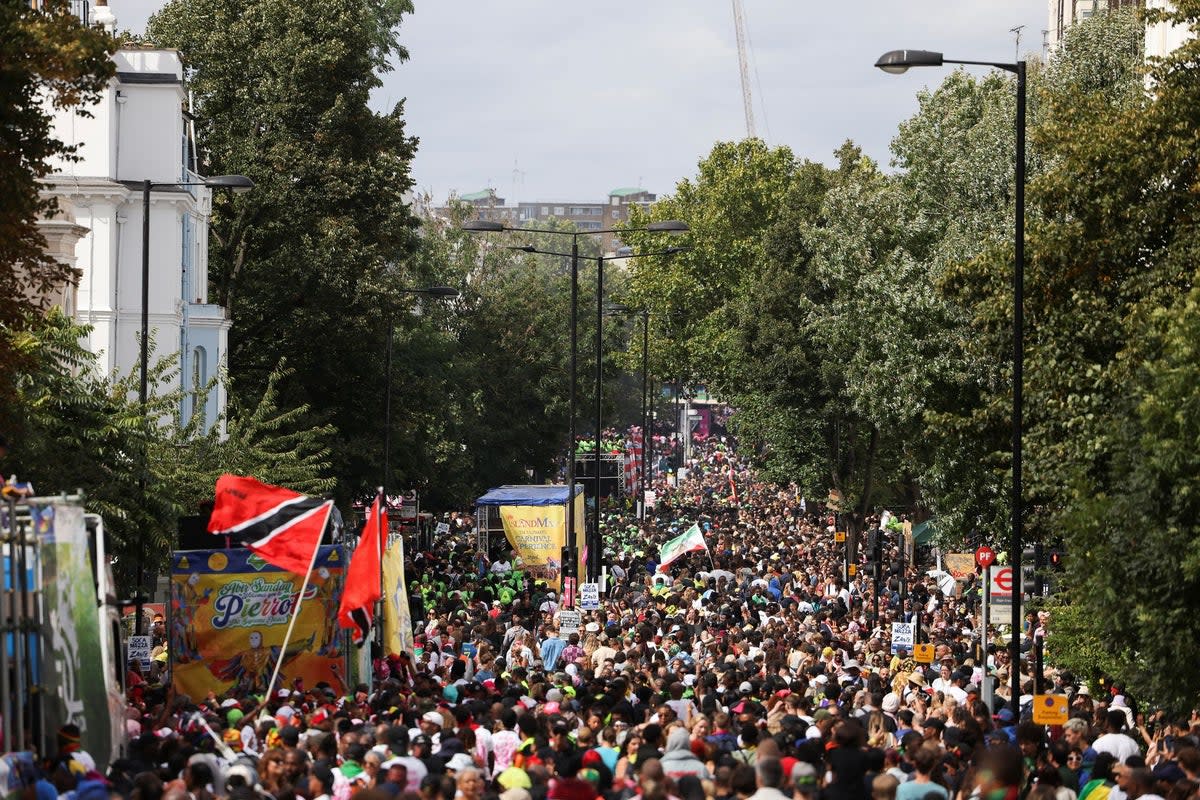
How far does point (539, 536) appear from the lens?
41656 mm

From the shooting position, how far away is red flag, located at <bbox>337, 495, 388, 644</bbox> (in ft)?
67.8

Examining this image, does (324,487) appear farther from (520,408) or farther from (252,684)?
(520,408)

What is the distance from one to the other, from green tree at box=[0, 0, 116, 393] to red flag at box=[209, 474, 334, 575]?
3.55 m

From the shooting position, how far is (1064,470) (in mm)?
26109

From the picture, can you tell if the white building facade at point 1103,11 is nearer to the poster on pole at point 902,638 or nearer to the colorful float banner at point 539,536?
the poster on pole at point 902,638

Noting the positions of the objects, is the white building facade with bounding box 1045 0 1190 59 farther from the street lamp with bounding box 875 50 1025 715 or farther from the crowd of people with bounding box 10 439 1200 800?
the crowd of people with bounding box 10 439 1200 800

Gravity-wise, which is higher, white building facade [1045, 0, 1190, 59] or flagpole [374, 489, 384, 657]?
white building facade [1045, 0, 1190, 59]

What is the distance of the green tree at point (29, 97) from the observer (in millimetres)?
19125

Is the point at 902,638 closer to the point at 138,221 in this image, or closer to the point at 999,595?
the point at 999,595

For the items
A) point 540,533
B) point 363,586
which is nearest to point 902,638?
point 363,586

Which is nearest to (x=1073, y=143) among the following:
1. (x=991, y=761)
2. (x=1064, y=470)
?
(x=1064, y=470)

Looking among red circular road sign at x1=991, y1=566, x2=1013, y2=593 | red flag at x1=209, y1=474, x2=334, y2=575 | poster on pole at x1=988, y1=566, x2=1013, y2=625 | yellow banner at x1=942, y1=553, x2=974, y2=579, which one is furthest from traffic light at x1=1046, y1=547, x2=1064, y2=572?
red flag at x1=209, y1=474, x2=334, y2=575

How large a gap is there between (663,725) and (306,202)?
3406 centimetres

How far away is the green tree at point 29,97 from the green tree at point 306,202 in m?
25.9
